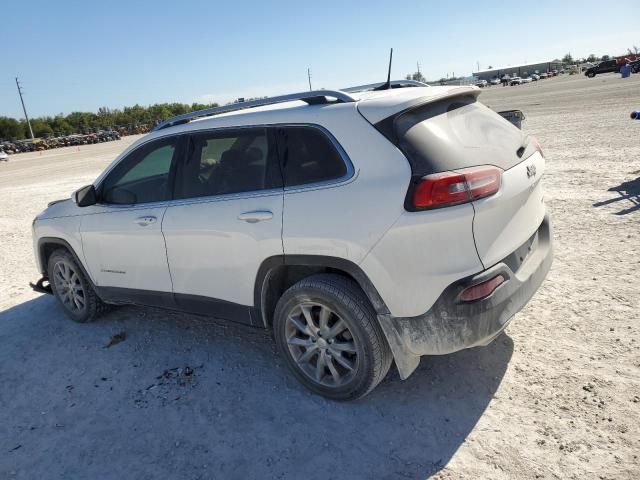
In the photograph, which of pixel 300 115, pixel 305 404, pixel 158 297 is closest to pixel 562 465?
pixel 305 404

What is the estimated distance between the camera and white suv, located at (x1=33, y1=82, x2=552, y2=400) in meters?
2.71

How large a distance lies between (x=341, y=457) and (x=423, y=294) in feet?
3.35

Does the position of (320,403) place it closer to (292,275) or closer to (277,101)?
(292,275)

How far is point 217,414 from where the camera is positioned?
129 inches

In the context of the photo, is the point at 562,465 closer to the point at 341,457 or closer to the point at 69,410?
the point at 341,457

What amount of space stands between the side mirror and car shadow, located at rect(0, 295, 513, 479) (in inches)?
50.9

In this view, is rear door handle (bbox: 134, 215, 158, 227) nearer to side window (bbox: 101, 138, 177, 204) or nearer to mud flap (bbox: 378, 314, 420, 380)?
side window (bbox: 101, 138, 177, 204)

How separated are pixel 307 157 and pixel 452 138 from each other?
894mm

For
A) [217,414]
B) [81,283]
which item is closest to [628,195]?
[217,414]

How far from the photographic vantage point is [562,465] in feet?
8.25

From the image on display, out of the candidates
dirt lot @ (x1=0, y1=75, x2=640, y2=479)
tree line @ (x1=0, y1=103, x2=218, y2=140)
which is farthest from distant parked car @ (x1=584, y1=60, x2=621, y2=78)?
dirt lot @ (x1=0, y1=75, x2=640, y2=479)

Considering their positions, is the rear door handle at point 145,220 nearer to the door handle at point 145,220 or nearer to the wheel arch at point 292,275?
the door handle at point 145,220

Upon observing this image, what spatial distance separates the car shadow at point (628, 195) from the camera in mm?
6203

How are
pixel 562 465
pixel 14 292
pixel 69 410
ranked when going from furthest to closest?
pixel 14 292 → pixel 69 410 → pixel 562 465
